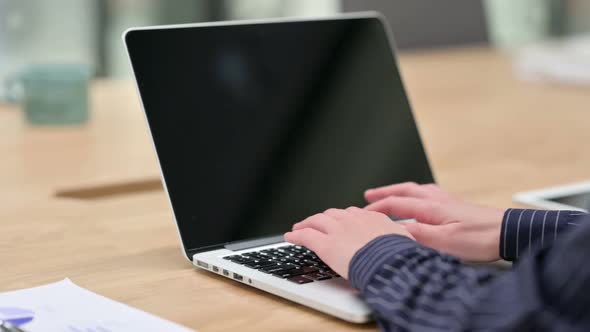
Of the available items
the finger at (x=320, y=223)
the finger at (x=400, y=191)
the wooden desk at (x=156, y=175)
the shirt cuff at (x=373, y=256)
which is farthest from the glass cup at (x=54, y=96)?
the shirt cuff at (x=373, y=256)

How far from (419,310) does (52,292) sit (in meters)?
0.35

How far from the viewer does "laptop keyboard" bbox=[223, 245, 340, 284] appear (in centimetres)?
85

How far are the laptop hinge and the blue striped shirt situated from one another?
20 cm

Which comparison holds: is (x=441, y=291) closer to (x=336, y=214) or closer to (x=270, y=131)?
(x=336, y=214)

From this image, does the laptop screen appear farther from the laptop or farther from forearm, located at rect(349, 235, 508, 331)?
forearm, located at rect(349, 235, 508, 331)

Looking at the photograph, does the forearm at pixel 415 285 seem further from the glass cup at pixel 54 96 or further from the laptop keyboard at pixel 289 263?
the glass cup at pixel 54 96

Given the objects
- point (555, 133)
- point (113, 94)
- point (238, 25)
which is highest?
point (238, 25)

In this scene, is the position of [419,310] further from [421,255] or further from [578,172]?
[578,172]

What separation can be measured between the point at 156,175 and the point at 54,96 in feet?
1.36

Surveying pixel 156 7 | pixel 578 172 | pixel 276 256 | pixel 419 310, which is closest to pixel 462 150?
pixel 578 172

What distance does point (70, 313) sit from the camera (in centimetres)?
79

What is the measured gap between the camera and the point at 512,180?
54.7 inches

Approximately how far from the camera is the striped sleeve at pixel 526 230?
2.98ft

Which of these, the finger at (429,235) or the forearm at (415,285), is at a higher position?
the forearm at (415,285)
